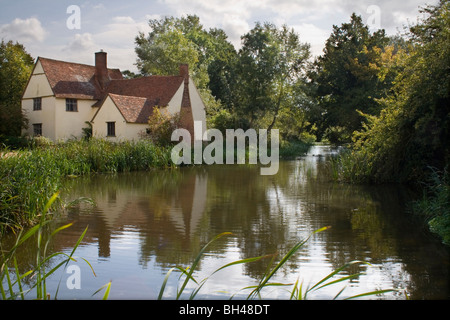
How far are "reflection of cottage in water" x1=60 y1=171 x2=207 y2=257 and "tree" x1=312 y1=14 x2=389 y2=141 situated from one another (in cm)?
2200

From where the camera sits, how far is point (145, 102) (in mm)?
35438

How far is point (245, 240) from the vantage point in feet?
28.5

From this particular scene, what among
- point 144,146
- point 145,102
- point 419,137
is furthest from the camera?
point 145,102

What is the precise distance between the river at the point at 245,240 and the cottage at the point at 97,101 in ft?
56.5

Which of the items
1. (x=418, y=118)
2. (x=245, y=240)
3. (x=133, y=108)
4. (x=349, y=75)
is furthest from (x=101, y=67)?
(x=245, y=240)

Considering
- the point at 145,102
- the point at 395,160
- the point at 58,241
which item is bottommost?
the point at 58,241

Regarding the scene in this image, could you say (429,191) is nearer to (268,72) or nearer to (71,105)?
(71,105)

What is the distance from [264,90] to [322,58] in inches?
249

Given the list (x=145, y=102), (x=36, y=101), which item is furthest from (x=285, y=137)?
(x=36, y=101)
